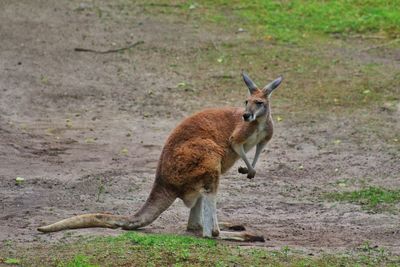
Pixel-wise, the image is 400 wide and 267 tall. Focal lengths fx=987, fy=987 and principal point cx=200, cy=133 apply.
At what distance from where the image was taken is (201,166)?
24.2ft

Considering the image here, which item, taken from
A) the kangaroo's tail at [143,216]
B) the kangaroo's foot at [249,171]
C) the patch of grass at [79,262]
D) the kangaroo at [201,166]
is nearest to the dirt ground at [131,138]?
the kangaroo's tail at [143,216]

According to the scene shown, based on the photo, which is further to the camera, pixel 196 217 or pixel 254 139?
pixel 254 139

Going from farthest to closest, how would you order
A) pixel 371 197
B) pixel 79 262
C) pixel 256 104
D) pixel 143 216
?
pixel 371 197
pixel 256 104
pixel 143 216
pixel 79 262

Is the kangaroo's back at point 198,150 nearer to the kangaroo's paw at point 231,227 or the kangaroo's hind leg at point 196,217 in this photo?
the kangaroo's hind leg at point 196,217

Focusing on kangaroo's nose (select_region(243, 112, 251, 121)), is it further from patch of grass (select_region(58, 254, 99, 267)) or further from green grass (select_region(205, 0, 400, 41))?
green grass (select_region(205, 0, 400, 41))

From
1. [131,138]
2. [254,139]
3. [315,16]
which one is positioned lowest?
[131,138]

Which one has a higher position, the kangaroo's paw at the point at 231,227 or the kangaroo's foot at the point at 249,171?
the kangaroo's foot at the point at 249,171

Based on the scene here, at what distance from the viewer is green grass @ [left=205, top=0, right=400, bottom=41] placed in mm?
14484

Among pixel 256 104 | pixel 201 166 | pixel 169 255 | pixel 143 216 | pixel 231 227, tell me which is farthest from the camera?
pixel 231 227

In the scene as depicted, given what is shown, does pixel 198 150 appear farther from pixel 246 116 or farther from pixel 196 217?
pixel 196 217

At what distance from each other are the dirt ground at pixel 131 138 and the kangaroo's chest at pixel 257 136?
2.32ft

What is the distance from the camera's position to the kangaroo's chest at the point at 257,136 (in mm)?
7695

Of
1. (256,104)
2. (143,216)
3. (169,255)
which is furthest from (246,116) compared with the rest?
(169,255)

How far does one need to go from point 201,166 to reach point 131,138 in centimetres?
366
